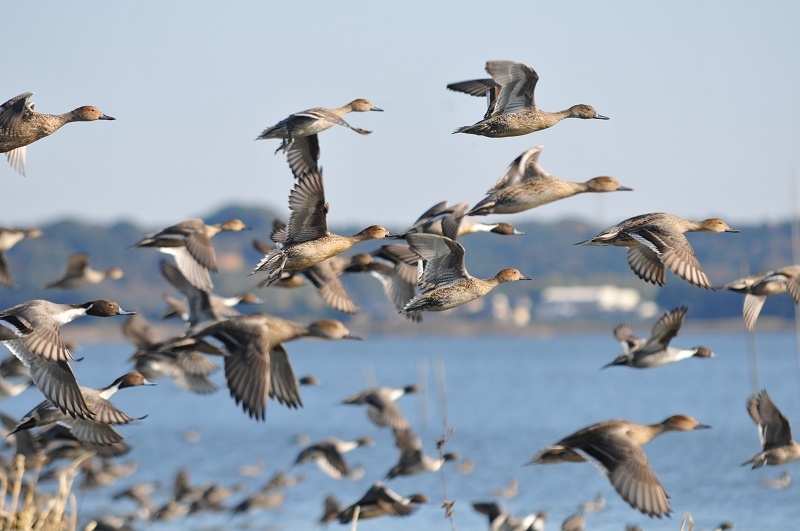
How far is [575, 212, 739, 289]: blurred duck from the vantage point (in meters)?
10.0

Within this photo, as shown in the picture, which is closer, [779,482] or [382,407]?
[382,407]

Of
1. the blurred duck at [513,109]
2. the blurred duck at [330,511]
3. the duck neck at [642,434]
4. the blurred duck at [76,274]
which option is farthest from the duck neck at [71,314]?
the blurred duck at [330,511]

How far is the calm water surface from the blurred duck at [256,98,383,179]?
327 cm

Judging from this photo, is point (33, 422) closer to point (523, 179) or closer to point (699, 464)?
point (523, 179)

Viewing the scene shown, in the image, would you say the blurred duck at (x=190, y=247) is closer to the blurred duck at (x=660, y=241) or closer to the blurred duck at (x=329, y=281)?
the blurred duck at (x=329, y=281)

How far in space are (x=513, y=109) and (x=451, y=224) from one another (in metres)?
1.28

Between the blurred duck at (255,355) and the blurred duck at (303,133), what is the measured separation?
4.53 feet

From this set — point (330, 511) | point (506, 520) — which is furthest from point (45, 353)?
point (330, 511)

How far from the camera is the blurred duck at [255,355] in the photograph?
365 inches

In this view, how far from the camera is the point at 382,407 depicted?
17156 millimetres

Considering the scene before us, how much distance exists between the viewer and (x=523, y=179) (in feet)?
38.2

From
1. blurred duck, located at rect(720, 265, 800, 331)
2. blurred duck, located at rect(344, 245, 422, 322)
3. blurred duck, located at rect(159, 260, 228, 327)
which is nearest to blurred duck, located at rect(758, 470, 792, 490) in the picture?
blurred duck, located at rect(720, 265, 800, 331)

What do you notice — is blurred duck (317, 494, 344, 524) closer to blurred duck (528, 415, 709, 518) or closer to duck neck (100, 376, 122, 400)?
duck neck (100, 376, 122, 400)

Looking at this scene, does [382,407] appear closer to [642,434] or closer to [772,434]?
[772,434]
